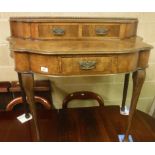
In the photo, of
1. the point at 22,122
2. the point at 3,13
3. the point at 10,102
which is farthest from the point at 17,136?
the point at 3,13

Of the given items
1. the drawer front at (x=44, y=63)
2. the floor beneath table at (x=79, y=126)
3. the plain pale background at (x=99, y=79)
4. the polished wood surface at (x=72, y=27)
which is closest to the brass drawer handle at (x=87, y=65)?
the drawer front at (x=44, y=63)

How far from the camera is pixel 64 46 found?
0.87 meters

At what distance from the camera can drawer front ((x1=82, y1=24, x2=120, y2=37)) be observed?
978 millimetres

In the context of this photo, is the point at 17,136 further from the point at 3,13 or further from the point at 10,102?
the point at 3,13

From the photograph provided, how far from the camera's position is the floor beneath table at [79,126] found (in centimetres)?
109

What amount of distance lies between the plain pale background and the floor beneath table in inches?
9.6

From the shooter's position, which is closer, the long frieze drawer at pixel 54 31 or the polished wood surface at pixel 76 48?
the polished wood surface at pixel 76 48

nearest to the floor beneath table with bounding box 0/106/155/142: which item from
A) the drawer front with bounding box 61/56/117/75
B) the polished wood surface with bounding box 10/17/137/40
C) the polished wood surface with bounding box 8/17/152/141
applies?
the polished wood surface with bounding box 8/17/152/141

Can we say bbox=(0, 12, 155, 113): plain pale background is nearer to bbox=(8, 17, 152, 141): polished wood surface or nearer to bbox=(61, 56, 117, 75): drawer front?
bbox=(8, 17, 152, 141): polished wood surface

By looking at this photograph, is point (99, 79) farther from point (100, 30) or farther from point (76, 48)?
point (76, 48)

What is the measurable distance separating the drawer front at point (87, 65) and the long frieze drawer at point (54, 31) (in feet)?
0.73

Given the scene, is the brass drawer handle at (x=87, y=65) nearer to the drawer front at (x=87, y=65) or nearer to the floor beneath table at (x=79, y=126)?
the drawer front at (x=87, y=65)

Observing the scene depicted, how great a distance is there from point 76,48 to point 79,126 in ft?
1.87

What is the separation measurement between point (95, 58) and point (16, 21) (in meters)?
0.46
